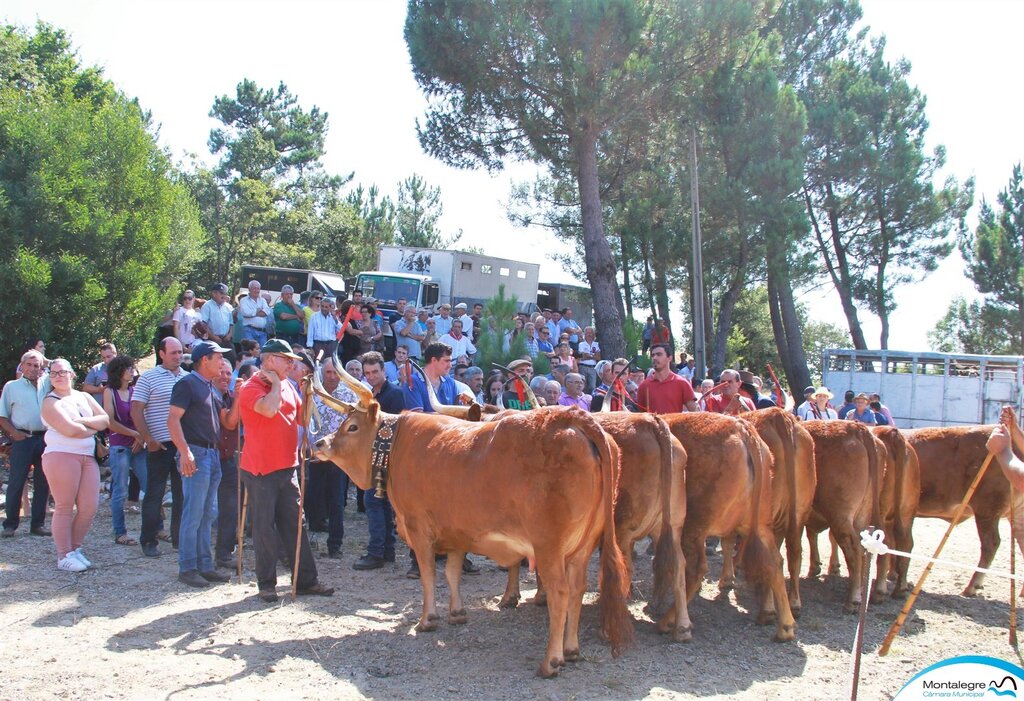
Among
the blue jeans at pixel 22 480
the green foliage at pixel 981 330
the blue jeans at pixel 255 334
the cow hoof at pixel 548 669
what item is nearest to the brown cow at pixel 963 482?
the cow hoof at pixel 548 669

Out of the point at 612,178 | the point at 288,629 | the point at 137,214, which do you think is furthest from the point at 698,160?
the point at 288,629

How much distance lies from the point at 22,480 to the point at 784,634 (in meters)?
7.85

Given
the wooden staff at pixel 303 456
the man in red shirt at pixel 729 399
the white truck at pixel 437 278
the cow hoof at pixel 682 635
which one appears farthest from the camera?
the white truck at pixel 437 278

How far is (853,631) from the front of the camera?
7.02 meters

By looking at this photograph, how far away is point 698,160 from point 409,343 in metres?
13.4

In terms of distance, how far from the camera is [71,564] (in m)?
7.86

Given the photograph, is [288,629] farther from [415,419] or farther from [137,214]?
[137,214]

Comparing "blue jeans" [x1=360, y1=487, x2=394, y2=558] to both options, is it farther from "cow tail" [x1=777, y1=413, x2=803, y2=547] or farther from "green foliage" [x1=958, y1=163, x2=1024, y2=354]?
"green foliage" [x1=958, y1=163, x2=1024, y2=354]

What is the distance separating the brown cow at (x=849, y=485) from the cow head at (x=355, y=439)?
3.99 m

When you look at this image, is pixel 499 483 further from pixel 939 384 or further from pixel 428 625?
pixel 939 384

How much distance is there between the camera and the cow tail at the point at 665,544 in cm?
655

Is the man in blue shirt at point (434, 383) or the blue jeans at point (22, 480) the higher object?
the man in blue shirt at point (434, 383)

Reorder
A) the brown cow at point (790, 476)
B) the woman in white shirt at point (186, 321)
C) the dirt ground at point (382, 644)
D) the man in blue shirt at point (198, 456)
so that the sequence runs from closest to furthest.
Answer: the dirt ground at point (382, 644), the brown cow at point (790, 476), the man in blue shirt at point (198, 456), the woman in white shirt at point (186, 321)

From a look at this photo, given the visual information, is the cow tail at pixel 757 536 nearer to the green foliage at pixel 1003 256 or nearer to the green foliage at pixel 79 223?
the green foliage at pixel 79 223
